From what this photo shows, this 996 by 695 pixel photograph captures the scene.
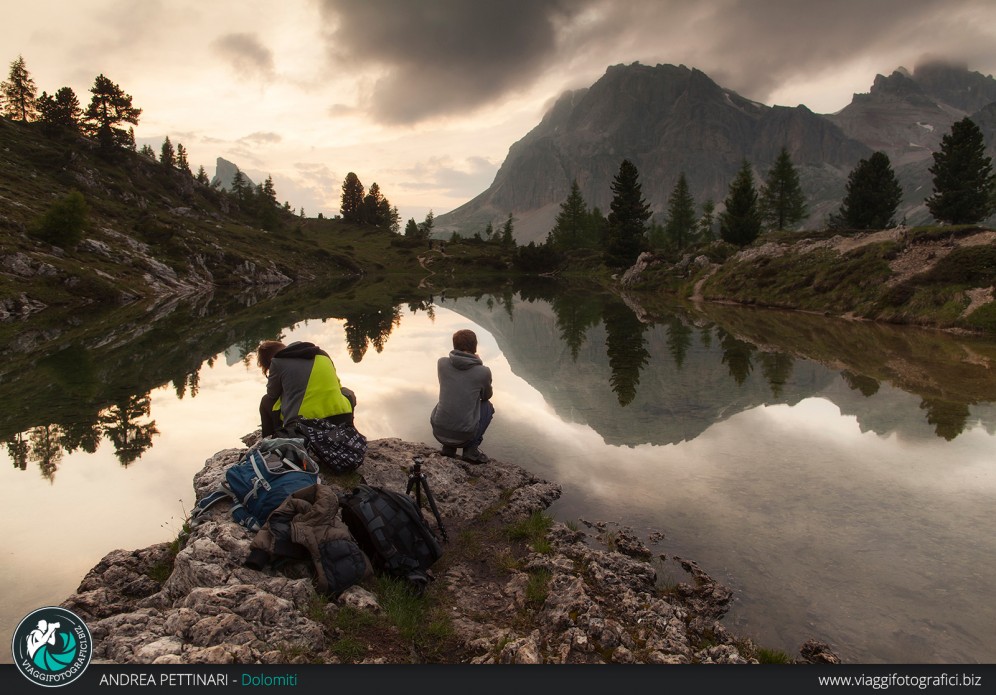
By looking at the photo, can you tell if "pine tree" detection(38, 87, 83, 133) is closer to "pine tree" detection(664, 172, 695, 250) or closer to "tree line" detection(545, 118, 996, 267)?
"tree line" detection(545, 118, 996, 267)

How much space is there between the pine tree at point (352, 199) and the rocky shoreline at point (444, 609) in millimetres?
161358

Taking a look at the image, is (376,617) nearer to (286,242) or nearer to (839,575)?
(839,575)

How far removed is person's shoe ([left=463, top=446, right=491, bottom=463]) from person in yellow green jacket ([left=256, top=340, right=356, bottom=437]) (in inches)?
103

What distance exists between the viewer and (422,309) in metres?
42.6

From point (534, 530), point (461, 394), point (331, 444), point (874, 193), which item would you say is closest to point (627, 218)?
point (874, 193)

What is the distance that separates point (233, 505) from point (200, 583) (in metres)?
1.77

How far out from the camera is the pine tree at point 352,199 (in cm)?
15625

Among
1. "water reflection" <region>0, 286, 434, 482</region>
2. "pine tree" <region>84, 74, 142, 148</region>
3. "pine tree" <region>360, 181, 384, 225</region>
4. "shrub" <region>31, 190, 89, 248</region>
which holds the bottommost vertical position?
"water reflection" <region>0, 286, 434, 482</region>

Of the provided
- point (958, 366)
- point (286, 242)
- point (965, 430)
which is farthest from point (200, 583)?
point (286, 242)

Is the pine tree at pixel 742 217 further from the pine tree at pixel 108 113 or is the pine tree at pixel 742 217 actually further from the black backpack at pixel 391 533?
the pine tree at pixel 108 113

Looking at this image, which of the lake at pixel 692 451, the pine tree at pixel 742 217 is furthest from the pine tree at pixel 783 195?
the lake at pixel 692 451

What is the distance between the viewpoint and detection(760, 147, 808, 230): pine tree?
76875 millimetres

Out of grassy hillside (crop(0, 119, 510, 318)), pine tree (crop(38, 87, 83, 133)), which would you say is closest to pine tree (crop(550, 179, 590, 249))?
grassy hillside (crop(0, 119, 510, 318))

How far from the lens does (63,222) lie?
173 feet
